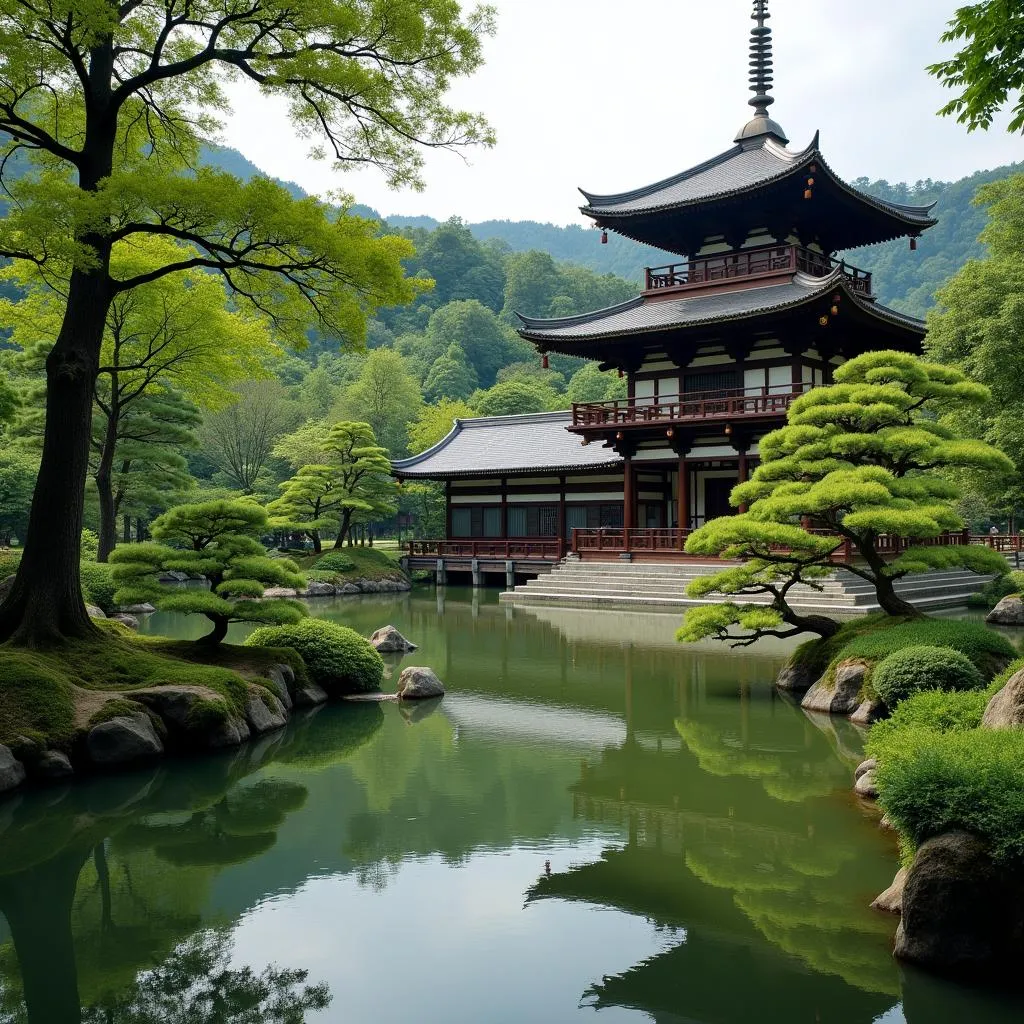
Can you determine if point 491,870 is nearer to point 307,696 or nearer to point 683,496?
point 307,696

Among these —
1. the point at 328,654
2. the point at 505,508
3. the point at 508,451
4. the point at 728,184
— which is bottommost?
the point at 328,654

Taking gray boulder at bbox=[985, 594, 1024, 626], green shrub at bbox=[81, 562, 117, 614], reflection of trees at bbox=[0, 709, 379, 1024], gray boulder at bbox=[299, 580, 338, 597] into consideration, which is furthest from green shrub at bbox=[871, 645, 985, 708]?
gray boulder at bbox=[299, 580, 338, 597]

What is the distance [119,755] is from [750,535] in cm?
839

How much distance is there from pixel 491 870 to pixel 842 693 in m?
6.46

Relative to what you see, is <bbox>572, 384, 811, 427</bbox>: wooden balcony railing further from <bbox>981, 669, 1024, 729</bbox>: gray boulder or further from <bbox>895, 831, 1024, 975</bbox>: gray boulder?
<bbox>895, 831, 1024, 975</bbox>: gray boulder

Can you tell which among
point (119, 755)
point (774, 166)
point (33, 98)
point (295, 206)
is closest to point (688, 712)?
point (119, 755)

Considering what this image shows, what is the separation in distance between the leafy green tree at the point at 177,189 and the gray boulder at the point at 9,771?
2.21 meters

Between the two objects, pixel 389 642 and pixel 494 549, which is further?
pixel 494 549

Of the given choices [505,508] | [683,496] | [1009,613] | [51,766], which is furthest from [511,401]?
[51,766]

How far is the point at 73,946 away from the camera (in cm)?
563

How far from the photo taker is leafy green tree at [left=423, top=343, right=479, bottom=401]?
8575 centimetres

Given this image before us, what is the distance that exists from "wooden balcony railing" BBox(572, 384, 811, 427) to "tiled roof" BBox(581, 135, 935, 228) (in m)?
5.80

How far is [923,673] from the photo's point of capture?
33.3 ft

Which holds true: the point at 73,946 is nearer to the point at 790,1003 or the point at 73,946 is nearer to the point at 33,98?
the point at 790,1003
